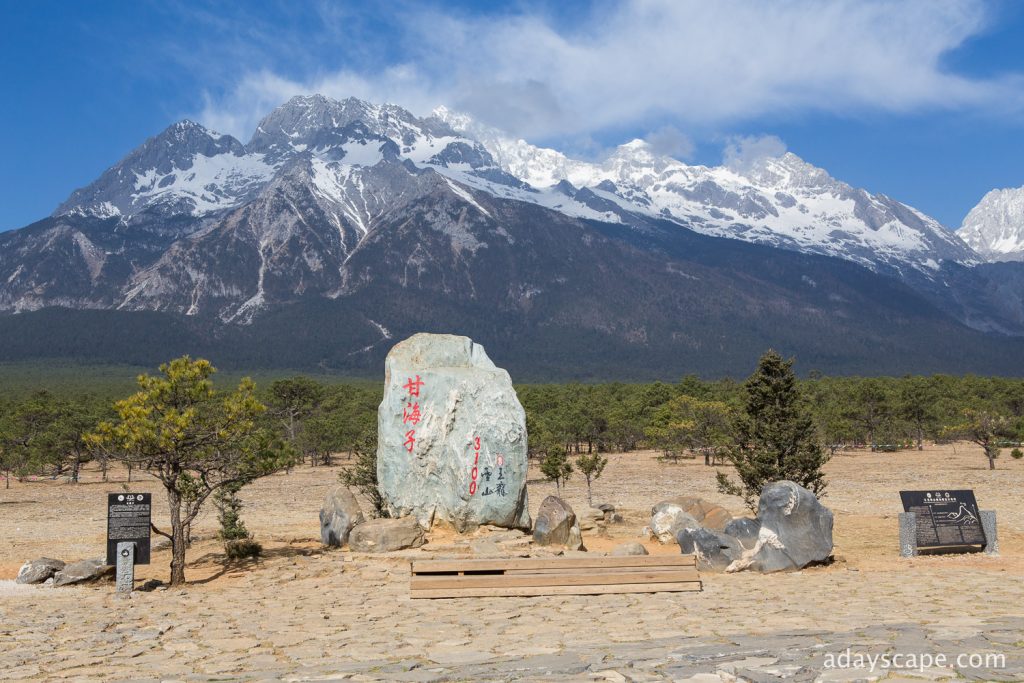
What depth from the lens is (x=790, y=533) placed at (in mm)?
17781

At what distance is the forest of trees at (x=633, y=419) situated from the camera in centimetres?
5059

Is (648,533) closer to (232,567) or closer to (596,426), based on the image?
(232,567)

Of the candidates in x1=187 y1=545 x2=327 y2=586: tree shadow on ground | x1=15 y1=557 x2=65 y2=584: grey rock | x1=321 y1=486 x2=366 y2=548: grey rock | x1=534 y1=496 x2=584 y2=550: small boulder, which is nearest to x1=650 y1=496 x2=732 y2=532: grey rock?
x1=534 y1=496 x2=584 y2=550: small boulder

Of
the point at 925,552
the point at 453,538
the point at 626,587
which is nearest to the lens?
the point at 626,587

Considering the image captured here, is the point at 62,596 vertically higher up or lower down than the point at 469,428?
lower down

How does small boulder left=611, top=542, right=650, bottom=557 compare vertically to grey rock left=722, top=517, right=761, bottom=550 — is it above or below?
below

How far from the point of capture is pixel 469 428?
71.4 feet

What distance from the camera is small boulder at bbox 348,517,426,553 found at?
19781 mm

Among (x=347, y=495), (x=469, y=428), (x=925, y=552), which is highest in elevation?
(x=469, y=428)

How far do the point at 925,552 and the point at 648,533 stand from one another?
24.8ft

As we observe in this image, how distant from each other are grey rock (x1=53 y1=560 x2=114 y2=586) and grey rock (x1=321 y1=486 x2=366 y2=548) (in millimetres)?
5751

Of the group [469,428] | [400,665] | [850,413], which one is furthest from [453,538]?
[850,413]

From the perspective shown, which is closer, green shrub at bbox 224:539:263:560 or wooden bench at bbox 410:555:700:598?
wooden bench at bbox 410:555:700:598

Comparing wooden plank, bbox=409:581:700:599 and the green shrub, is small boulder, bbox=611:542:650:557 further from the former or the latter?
the green shrub
